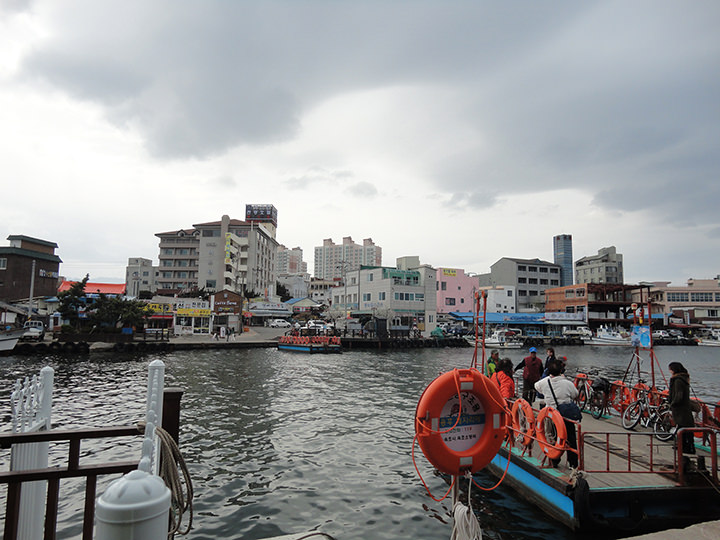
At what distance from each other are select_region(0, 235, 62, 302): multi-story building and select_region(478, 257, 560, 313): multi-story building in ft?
260

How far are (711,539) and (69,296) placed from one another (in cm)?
5504

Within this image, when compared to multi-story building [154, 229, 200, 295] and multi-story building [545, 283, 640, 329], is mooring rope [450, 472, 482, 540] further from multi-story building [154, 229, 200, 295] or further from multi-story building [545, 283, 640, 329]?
multi-story building [154, 229, 200, 295]

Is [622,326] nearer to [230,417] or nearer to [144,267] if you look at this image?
[230,417]

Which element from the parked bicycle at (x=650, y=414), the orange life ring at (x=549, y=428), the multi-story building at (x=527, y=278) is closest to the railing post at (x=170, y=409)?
the orange life ring at (x=549, y=428)

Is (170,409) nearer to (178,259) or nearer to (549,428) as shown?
(549,428)

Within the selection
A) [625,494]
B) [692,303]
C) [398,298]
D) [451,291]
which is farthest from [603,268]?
[625,494]

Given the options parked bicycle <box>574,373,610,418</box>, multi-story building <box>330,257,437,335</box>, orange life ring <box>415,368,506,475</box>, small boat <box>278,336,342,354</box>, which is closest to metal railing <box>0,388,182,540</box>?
orange life ring <box>415,368,506,475</box>

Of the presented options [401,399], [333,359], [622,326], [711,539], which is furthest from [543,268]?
[711,539]

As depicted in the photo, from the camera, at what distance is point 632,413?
1152cm

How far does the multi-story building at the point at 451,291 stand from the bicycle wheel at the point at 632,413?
62527mm

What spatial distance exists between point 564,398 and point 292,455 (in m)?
7.04

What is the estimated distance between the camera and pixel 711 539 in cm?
464

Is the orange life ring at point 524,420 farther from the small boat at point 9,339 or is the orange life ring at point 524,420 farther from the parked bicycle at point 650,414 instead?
the small boat at point 9,339

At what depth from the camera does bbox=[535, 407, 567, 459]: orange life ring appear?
7.92m
